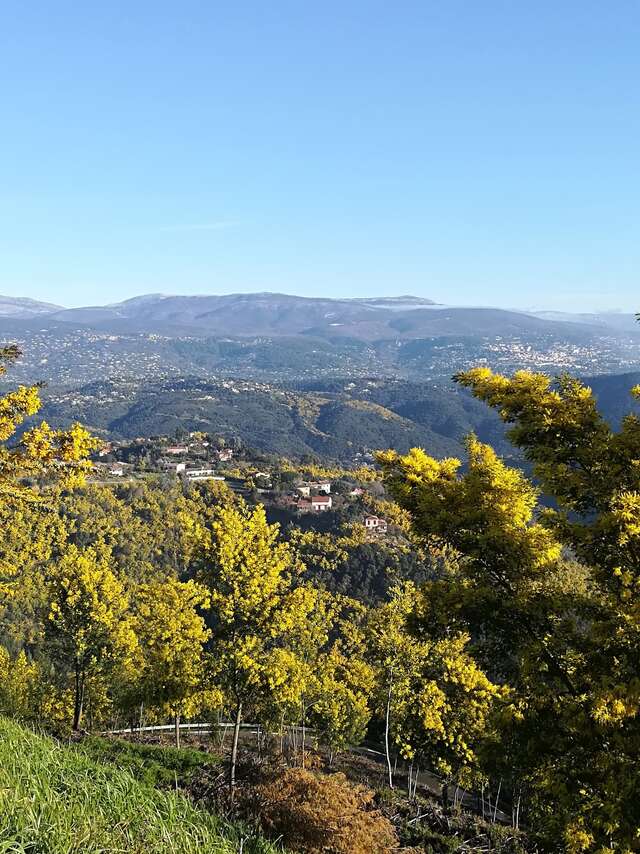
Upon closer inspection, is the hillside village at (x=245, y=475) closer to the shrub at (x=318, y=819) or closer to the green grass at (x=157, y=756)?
the green grass at (x=157, y=756)

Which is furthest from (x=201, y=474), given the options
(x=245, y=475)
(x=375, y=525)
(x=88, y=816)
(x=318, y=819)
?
(x=88, y=816)

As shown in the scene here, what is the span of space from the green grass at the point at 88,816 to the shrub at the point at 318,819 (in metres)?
3.32

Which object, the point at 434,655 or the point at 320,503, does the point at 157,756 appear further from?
the point at 320,503

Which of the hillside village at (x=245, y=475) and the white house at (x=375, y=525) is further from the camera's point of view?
the hillside village at (x=245, y=475)

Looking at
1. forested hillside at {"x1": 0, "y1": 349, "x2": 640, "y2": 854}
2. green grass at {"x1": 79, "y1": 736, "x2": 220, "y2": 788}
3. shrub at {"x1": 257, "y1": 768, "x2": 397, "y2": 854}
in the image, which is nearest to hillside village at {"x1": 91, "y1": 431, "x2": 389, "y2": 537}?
forested hillside at {"x1": 0, "y1": 349, "x2": 640, "y2": 854}

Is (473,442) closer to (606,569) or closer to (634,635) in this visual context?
(606,569)

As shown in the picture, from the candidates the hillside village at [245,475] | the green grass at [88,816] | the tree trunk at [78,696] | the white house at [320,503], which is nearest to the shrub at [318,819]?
the green grass at [88,816]

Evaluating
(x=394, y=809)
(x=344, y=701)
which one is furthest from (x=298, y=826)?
(x=344, y=701)

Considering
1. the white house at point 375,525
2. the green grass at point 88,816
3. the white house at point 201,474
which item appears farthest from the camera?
the white house at point 201,474

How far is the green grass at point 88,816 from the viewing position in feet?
14.5

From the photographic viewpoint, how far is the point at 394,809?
18406 millimetres

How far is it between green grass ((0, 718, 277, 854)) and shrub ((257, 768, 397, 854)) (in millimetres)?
3319

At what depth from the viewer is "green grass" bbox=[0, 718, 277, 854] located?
4.41 meters

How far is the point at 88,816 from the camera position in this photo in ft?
16.3
